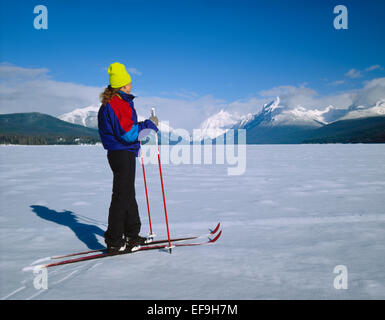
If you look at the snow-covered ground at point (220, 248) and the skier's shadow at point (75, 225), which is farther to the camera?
the skier's shadow at point (75, 225)

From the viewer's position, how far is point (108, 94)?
113 inches

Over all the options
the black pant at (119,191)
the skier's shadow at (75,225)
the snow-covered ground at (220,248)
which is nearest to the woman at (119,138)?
the black pant at (119,191)

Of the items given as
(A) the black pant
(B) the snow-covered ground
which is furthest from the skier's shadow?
(A) the black pant

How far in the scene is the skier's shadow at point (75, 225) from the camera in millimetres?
3626

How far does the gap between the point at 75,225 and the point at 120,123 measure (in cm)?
241

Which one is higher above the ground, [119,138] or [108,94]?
[108,94]

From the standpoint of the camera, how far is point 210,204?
18.5ft

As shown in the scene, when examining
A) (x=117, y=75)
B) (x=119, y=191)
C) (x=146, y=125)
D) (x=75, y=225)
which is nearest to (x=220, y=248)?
(x=119, y=191)

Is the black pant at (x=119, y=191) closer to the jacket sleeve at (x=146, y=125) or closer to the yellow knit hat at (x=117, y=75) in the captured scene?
the jacket sleeve at (x=146, y=125)

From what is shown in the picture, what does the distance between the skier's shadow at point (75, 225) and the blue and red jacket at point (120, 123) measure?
1456 mm

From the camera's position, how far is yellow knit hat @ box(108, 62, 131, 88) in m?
2.90

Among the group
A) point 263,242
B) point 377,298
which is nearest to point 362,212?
point 263,242

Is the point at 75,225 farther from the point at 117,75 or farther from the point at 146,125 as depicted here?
the point at 117,75
